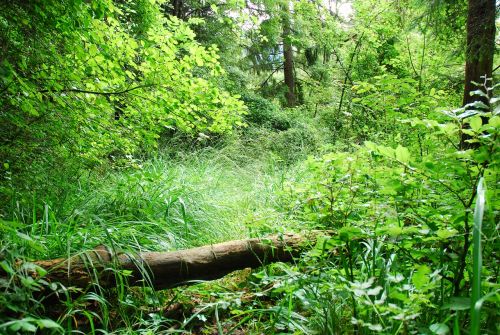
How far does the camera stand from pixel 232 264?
242cm

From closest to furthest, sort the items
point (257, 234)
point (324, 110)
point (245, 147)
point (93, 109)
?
point (257, 234) < point (93, 109) < point (245, 147) < point (324, 110)

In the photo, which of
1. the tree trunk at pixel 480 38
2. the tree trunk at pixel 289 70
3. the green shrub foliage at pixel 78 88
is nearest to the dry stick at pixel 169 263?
the green shrub foliage at pixel 78 88

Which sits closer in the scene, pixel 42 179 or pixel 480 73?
pixel 42 179

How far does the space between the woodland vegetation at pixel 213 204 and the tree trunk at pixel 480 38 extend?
0.05 ft

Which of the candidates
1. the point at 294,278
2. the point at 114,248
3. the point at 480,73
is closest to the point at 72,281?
the point at 114,248

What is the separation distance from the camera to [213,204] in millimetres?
3969

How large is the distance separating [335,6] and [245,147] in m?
9.39

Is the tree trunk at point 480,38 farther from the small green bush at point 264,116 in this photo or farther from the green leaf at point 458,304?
the small green bush at point 264,116

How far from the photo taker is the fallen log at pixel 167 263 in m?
1.94

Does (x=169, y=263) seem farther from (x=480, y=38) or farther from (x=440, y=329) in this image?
(x=480, y=38)

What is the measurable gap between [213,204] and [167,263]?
1.79 meters

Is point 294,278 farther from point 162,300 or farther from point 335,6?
point 335,6

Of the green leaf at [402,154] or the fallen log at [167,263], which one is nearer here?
the green leaf at [402,154]

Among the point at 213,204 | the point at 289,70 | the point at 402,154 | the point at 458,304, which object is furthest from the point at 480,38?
the point at 289,70
